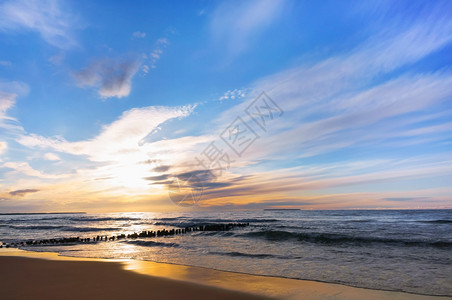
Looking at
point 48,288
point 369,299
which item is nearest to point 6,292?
point 48,288

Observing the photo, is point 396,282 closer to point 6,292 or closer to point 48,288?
point 48,288

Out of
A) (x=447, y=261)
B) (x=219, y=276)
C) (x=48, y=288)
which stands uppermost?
(x=48, y=288)

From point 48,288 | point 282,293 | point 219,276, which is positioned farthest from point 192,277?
point 48,288

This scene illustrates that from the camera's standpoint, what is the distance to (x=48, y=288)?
8.26 meters

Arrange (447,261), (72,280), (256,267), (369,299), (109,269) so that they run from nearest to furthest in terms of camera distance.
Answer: (369,299)
(72,280)
(109,269)
(256,267)
(447,261)

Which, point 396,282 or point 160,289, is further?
point 396,282

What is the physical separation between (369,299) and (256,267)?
560 centimetres

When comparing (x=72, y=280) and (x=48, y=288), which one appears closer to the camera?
(x=48, y=288)

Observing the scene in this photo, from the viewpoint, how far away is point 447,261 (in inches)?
570

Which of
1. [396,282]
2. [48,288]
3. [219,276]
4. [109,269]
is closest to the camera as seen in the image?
[48,288]

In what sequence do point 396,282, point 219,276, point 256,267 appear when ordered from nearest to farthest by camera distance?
point 396,282
point 219,276
point 256,267

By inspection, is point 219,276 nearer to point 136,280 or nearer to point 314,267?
point 136,280

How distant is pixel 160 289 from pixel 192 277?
2.13 meters

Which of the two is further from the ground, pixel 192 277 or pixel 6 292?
pixel 6 292
